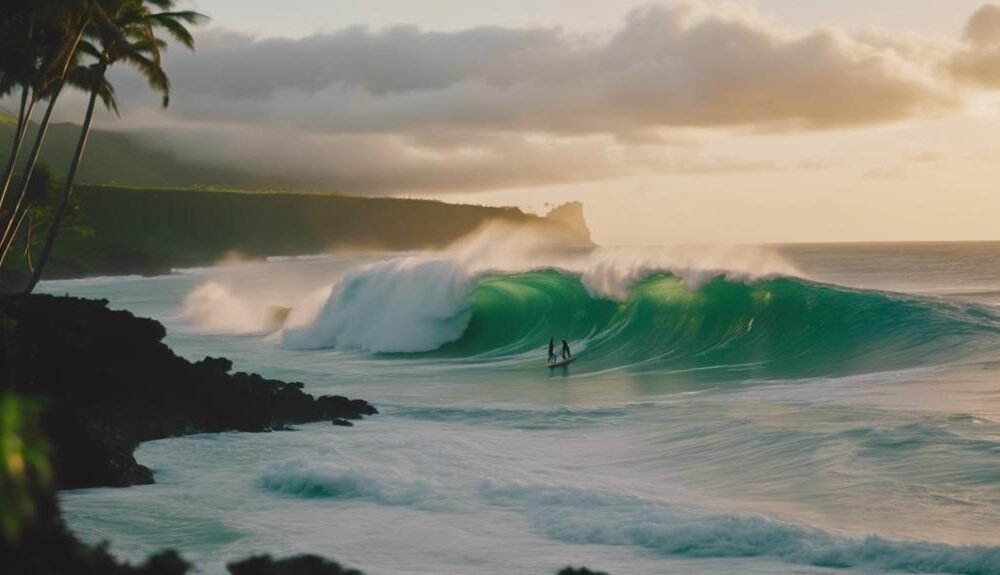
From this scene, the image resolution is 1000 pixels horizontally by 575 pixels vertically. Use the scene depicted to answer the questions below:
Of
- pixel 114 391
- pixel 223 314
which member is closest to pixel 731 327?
pixel 114 391

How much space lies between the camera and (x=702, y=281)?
38.1 metres

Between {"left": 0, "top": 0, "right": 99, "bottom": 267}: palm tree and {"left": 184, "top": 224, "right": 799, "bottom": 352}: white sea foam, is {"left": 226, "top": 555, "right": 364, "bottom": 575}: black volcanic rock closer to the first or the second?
{"left": 0, "top": 0, "right": 99, "bottom": 267}: palm tree

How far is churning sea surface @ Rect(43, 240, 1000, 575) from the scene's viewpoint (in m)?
11.4

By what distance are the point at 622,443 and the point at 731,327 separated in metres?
17.2

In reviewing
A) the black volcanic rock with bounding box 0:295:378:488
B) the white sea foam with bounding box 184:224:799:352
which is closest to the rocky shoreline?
the black volcanic rock with bounding box 0:295:378:488

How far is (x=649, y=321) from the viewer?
36.8 meters

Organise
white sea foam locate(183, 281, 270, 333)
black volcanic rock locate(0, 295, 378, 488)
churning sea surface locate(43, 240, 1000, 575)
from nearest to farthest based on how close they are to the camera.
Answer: churning sea surface locate(43, 240, 1000, 575), black volcanic rock locate(0, 295, 378, 488), white sea foam locate(183, 281, 270, 333)

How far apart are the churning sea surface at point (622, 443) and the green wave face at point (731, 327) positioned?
0.34 ft

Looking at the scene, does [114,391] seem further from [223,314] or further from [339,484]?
[223,314]

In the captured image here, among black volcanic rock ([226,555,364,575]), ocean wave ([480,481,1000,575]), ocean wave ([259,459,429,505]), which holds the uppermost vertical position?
black volcanic rock ([226,555,364,575])

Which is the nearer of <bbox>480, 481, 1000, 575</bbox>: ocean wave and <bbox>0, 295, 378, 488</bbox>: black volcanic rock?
<bbox>480, 481, 1000, 575</bbox>: ocean wave

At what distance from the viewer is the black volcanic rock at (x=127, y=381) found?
17.3 metres

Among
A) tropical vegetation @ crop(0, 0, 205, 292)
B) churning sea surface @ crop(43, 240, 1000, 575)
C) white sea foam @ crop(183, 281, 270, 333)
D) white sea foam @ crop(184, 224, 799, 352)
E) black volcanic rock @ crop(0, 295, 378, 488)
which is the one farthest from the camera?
white sea foam @ crop(183, 281, 270, 333)

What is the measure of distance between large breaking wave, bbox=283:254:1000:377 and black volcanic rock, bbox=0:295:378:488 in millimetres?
12851
